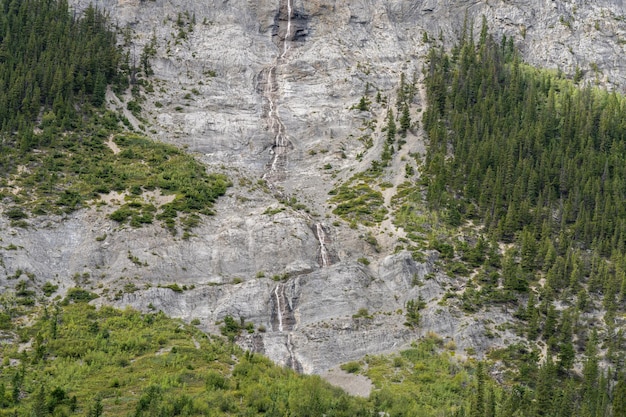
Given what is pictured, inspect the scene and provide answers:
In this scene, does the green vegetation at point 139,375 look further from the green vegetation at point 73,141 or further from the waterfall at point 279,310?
the green vegetation at point 73,141

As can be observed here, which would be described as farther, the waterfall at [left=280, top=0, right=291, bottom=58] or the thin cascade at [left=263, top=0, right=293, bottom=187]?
the waterfall at [left=280, top=0, right=291, bottom=58]

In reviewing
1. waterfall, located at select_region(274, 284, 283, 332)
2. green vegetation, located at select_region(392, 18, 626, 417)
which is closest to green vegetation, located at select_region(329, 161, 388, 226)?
green vegetation, located at select_region(392, 18, 626, 417)

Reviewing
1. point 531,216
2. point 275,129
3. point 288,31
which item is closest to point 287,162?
point 275,129

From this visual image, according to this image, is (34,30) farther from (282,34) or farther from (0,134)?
(282,34)

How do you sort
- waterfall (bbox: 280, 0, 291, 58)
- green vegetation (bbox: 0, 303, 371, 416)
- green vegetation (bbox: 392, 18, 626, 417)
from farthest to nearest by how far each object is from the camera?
waterfall (bbox: 280, 0, 291, 58) < green vegetation (bbox: 392, 18, 626, 417) < green vegetation (bbox: 0, 303, 371, 416)

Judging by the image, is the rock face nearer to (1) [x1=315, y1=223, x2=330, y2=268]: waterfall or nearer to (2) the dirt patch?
(1) [x1=315, y1=223, x2=330, y2=268]: waterfall

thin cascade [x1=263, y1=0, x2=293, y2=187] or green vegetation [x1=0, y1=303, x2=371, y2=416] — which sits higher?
thin cascade [x1=263, y1=0, x2=293, y2=187]
